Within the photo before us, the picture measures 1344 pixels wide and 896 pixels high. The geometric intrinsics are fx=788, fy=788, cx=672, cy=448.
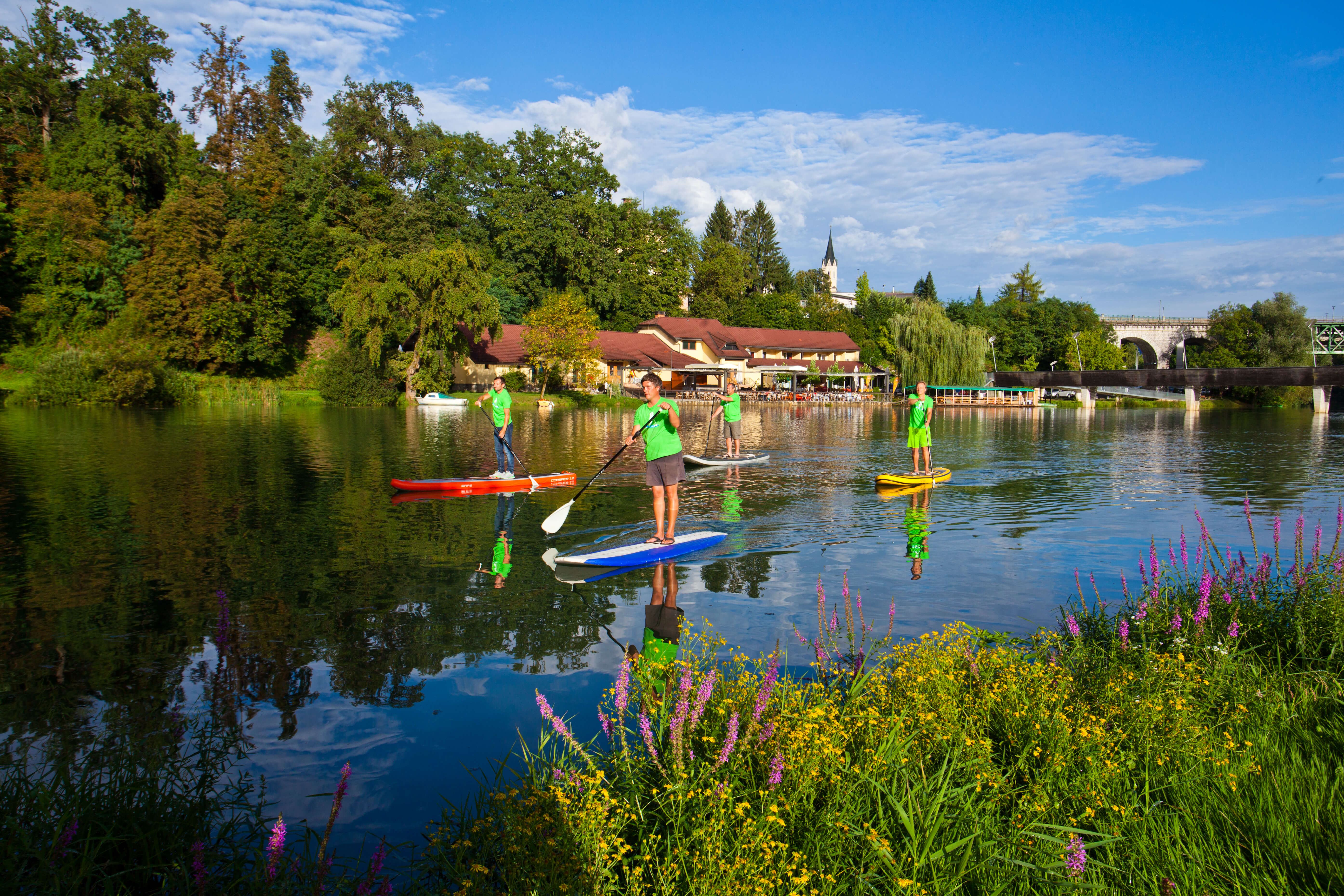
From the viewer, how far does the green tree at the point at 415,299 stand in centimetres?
5097

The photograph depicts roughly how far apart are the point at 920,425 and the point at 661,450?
9.28 meters

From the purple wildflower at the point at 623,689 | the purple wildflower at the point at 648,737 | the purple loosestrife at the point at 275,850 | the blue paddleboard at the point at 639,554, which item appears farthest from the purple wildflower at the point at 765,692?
the blue paddleboard at the point at 639,554

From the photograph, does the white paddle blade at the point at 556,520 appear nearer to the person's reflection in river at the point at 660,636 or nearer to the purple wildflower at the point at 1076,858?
the person's reflection in river at the point at 660,636

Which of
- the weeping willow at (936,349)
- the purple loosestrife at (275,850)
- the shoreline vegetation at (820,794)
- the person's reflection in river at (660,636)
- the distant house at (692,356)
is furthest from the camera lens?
the weeping willow at (936,349)

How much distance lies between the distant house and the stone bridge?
42082 mm

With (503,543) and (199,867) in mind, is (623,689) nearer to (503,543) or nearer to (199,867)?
(199,867)

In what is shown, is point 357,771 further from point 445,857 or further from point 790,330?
point 790,330

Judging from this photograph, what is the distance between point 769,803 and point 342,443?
89.2 feet

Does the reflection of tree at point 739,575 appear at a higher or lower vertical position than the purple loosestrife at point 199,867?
lower

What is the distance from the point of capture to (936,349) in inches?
2854

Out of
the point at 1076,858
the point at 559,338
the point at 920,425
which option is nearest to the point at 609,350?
the point at 559,338

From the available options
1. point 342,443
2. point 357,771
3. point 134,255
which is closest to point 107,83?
point 134,255

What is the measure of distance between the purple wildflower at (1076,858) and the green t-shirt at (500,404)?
51.9ft

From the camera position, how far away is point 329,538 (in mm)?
12438
